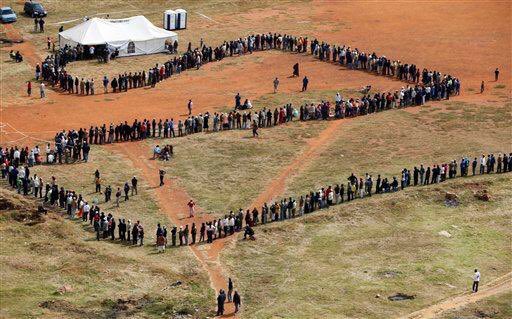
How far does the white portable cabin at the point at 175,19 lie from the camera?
114m

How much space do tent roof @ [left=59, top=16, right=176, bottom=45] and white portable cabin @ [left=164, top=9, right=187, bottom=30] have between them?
222 inches

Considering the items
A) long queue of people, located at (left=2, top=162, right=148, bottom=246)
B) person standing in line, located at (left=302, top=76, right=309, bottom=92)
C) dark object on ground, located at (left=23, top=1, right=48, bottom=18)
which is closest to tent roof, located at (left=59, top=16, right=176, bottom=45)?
dark object on ground, located at (left=23, top=1, right=48, bottom=18)

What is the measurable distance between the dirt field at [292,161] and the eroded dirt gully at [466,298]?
0.44 meters

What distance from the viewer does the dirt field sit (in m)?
60.5

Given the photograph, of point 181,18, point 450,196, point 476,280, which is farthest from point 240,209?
point 181,18

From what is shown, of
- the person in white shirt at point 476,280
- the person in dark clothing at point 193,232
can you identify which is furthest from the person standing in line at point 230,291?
the person in white shirt at point 476,280

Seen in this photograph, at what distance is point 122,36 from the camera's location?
346ft

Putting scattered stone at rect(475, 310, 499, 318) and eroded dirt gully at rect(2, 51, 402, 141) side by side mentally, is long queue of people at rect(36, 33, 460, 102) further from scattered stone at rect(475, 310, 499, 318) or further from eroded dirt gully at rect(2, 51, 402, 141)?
scattered stone at rect(475, 310, 499, 318)

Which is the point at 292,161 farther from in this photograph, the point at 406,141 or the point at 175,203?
the point at 175,203

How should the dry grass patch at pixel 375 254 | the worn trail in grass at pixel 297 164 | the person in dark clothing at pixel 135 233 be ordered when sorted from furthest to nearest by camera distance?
the worn trail in grass at pixel 297 164 < the person in dark clothing at pixel 135 233 < the dry grass patch at pixel 375 254

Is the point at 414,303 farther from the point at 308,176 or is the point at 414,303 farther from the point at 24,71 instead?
the point at 24,71

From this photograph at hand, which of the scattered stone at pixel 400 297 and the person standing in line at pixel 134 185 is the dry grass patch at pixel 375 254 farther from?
the person standing in line at pixel 134 185

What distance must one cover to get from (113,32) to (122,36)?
0.97 m

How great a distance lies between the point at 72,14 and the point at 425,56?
3998 centimetres
